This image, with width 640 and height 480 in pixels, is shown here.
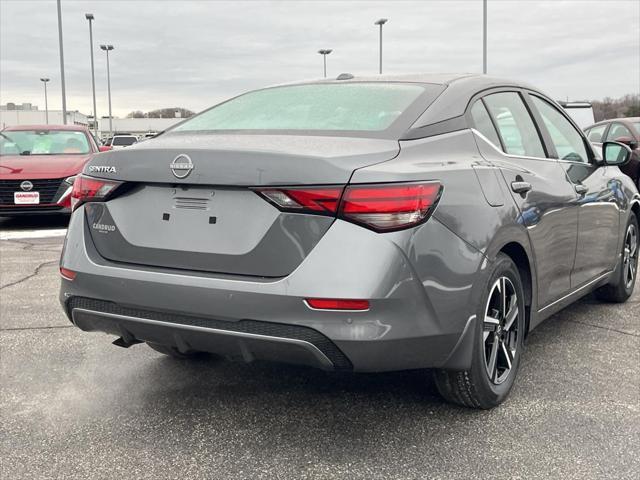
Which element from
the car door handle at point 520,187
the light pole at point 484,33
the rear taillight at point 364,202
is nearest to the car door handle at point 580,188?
the car door handle at point 520,187

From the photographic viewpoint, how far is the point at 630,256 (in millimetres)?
5477

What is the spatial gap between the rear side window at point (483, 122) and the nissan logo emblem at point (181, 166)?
138cm

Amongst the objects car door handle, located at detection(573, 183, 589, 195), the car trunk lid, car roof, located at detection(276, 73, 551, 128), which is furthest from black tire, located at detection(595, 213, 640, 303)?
the car trunk lid

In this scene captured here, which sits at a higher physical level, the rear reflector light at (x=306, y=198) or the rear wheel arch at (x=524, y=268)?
the rear reflector light at (x=306, y=198)

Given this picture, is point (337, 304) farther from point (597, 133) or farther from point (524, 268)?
point (597, 133)

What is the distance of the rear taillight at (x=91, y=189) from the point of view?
3.03m

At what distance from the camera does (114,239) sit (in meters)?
3.01

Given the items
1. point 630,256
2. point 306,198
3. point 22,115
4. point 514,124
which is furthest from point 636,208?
point 22,115

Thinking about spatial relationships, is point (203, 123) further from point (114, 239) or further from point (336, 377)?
point (336, 377)

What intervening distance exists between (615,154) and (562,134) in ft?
1.63

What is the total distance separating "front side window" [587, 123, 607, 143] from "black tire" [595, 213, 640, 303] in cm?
830

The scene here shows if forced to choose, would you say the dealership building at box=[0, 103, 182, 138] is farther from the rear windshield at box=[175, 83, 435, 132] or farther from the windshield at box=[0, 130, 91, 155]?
the rear windshield at box=[175, 83, 435, 132]

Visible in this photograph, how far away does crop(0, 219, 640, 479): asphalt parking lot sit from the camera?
275cm

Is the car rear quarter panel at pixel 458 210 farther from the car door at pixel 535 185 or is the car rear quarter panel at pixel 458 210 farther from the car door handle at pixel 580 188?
the car door handle at pixel 580 188
